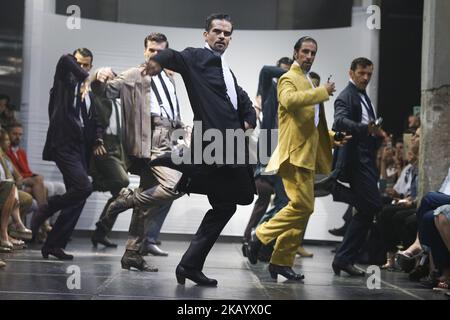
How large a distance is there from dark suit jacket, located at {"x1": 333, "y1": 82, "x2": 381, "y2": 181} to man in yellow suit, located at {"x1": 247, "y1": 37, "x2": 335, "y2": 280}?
495 mm

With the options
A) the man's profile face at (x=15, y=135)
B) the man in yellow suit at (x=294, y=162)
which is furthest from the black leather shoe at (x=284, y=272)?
the man's profile face at (x=15, y=135)

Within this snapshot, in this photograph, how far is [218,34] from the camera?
562cm

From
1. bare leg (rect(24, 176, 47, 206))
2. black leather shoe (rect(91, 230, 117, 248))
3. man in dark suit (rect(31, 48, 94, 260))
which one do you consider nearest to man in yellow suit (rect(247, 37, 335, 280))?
man in dark suit (rect(31, 48, 94, 260))

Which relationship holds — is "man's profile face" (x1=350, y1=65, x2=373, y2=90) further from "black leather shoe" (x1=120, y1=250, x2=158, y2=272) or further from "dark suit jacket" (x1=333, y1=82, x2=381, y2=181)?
"black leather shoe" (x1=120, y1=250, x2=158, y2=272)

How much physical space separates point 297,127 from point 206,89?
0.91 metres

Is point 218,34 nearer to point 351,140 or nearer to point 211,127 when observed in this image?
point 211,127

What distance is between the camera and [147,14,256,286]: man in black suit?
18.0ft

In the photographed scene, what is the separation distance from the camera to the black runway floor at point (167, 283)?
5.20 metres

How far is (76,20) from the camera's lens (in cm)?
980

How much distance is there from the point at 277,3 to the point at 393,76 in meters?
1.94

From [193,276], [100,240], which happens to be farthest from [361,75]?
[100,240]

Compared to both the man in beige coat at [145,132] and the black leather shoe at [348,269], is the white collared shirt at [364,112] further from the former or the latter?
the man in beige coat at [145,132]

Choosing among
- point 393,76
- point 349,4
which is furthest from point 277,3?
point 393,76
